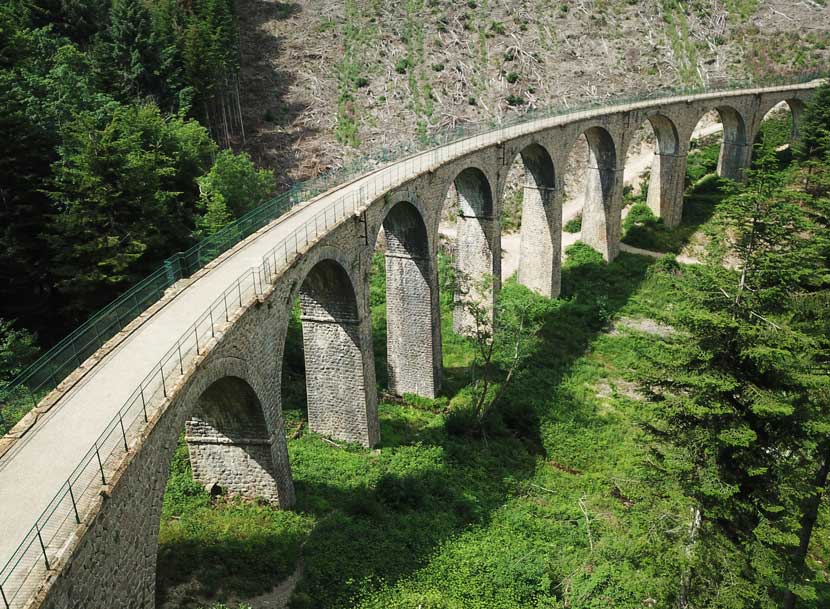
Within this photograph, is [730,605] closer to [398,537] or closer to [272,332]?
[398,537]

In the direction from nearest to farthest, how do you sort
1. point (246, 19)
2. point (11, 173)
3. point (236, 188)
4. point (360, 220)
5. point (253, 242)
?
point (253, 242) < point (360, 220) < point (11, 173) < point (236, 188) < point (246, 19)

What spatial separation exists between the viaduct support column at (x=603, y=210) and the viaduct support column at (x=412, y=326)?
20522 millimetres

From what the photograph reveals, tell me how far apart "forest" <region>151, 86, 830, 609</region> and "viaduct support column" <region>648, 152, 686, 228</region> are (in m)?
24.9

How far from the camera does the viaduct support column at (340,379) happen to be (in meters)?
25.5

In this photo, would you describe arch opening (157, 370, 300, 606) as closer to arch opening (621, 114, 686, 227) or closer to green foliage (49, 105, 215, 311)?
green foliage (49, 105, 215, 311)

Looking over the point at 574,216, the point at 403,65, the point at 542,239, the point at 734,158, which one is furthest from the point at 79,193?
the point at 734,158

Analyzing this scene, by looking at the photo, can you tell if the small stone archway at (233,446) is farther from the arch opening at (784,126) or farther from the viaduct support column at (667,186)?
the arch opening at (784,126)

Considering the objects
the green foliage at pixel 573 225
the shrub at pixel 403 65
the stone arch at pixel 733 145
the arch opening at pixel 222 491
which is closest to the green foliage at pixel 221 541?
the arch opening at pixel 222 491

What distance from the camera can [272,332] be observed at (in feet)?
61.4

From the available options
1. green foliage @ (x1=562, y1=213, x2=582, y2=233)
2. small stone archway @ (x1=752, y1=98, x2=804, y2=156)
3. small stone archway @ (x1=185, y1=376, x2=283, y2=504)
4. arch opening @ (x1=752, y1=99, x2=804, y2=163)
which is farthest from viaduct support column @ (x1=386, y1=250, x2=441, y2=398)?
small stone archway @ (x1=752, y1=98, x2=804, y2=156)

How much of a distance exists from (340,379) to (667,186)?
3665cm

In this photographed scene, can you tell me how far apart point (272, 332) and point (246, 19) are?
234ft

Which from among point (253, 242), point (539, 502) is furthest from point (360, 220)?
point (539, 502)

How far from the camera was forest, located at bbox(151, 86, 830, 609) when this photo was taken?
15664 millimetres
